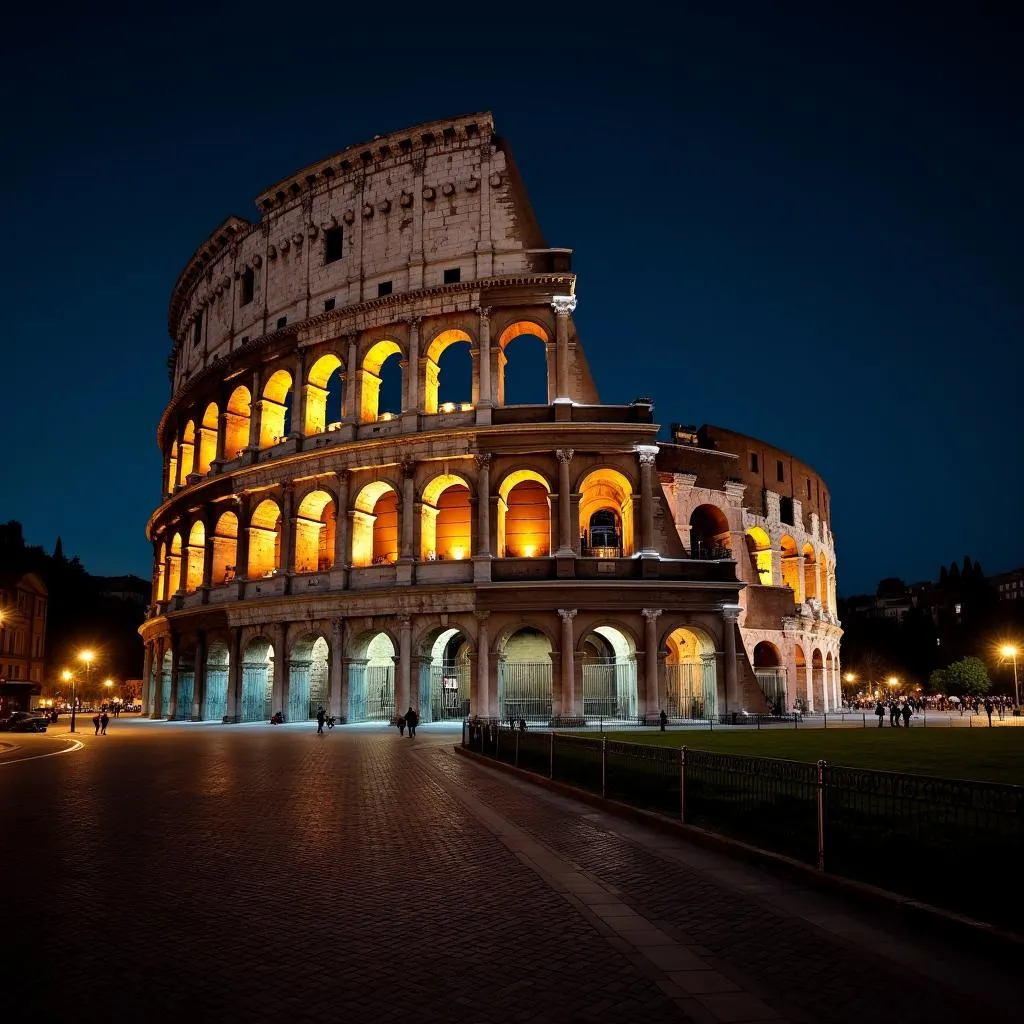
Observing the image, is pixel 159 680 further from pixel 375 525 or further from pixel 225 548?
pixel 375 525

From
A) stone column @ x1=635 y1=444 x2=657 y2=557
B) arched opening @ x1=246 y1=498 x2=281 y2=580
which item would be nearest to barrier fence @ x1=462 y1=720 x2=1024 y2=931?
stone column @ x1=635 y1=444 x2=657 y2=557

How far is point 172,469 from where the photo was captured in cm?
5181

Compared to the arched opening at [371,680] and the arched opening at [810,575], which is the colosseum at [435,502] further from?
the arched opening at [810,575]

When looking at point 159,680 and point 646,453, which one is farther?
point 159,680

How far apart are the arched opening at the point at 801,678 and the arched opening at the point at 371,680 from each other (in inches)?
859

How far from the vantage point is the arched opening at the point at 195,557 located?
152ft

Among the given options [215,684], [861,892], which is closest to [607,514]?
[215,684]

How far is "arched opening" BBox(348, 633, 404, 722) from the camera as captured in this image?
36.6 meters

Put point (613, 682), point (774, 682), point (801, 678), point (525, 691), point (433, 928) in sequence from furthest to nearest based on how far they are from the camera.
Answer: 1. point (801, 678)
2. point (774, 682)
3. point (613, 682)
4. point (525, 691)
5. point (433, 928)

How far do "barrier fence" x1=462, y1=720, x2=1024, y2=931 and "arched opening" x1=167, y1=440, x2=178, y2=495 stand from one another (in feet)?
136

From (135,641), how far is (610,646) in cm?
6909

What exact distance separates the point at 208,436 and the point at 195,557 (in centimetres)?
629

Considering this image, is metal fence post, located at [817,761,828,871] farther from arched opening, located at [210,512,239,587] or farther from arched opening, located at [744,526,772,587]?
arched opening, located at [744,526,772,587]

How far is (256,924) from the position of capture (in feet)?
21.8
